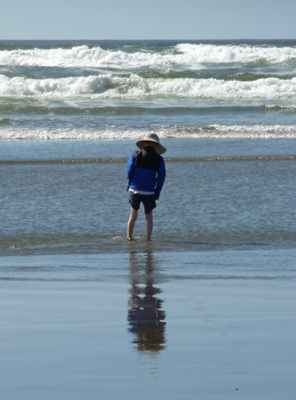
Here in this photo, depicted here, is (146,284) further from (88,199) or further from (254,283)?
(88,199)

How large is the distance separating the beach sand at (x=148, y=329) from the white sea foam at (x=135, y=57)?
32.3 meters

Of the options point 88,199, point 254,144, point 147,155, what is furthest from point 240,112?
point 147,155

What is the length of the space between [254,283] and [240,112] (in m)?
15.7

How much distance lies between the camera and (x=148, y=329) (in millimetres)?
4004

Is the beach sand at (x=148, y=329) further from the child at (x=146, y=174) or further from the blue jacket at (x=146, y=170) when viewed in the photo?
the blue jacket at (x=146, y=170)

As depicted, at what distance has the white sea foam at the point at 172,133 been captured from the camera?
15.5 m

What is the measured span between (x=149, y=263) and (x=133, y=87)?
71.8 feet

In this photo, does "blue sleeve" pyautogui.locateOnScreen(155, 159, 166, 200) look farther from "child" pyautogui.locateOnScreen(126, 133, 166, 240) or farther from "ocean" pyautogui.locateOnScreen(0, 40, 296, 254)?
"ocean" pyautogui.locateOnScreen(0, 40, 296, 254)

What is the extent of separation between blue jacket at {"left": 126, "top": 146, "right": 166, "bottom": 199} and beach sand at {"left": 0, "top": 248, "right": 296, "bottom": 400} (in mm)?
1346

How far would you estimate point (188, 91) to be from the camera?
26953 mm

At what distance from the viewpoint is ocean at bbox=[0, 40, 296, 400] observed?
329 cm

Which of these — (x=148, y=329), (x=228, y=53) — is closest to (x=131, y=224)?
(x=148, y=329)

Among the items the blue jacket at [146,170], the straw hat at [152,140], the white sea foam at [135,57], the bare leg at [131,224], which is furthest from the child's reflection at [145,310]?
the white sea foam at [135,57]

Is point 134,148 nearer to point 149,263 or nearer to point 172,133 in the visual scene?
point 172,133
